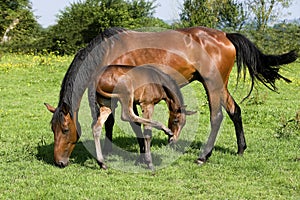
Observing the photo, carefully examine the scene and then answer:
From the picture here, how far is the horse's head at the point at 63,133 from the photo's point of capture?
5.81 metres

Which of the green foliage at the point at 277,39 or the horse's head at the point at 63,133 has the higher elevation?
the horse's head at the point at 63,133

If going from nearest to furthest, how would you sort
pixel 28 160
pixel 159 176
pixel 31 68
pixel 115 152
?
pixel 159 176
pixel 28 160
pixel 115 152
pixel 31 68

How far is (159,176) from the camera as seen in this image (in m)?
5.66

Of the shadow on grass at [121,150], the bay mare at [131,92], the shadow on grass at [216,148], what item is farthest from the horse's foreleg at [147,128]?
the shadow on grass at [216,148]

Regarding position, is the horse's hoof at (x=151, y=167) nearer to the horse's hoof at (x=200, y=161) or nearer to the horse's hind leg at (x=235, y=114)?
the horse's hoof at (x=200, y=161)

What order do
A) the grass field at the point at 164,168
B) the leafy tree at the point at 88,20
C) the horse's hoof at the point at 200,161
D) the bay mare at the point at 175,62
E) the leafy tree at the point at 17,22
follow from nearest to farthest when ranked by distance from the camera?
1. the grass field at the point at 164,168
2. the bay mare at the point at 175,62
3. the horse's hoof at the point at 200,161
4. the leafy tree at the point at 88,20
5. the leafy tree at the point at 17,22

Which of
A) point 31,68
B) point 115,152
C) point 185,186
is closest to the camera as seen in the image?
point 185,186

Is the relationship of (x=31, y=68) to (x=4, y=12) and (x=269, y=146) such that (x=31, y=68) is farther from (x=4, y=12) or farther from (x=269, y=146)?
(x=4, y=12)

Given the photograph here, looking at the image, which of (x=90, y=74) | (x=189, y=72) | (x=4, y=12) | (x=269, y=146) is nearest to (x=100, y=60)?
(x=90, y=74)

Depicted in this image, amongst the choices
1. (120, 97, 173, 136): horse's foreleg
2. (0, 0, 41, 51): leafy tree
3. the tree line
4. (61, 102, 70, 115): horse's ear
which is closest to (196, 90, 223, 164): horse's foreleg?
(120, 97, 173, 136): horse's foreleg

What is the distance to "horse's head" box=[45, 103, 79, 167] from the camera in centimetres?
581

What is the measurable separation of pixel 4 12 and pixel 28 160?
29947 mm

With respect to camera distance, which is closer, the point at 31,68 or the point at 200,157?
the point at 200,157

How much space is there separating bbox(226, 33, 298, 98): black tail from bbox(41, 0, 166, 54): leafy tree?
803 inches
